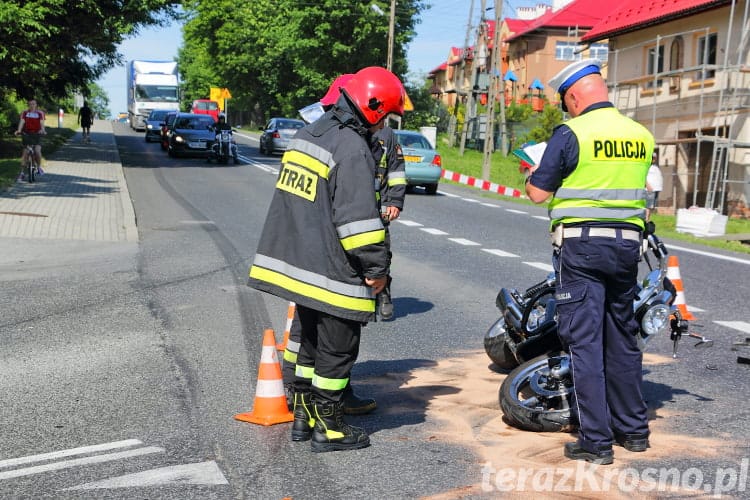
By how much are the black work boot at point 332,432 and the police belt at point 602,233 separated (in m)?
1.45

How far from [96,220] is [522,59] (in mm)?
70327

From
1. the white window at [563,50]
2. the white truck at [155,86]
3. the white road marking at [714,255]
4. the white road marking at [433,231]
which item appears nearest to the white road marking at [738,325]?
the white road marking at [714,255]

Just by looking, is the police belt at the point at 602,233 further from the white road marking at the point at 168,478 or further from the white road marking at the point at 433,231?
the white road marking at the point at 433,231

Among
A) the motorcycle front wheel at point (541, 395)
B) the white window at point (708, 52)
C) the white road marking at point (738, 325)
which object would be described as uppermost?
the white window at point (708, 52)

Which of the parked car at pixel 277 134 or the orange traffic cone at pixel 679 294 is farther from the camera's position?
the parked car at pixel 277 134

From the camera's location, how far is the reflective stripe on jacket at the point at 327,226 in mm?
4703

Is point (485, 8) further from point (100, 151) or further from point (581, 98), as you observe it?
point (581, 98)

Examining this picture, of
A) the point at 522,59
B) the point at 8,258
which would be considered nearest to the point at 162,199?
the point at 8,258

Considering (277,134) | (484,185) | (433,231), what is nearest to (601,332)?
(433,231)

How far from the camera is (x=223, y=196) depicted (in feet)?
73.0

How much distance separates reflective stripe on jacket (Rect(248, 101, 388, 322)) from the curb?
78.0ft

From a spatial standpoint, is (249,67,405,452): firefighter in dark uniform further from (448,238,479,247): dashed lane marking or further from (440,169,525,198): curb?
(440,169,525,198): curb

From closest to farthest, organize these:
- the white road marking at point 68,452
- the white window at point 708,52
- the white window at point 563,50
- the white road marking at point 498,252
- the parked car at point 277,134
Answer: the white road marking at point 68,452 < the white road marking at point 498,252 < the white window at point 708,52 < the parked car at point 277,134 < the white window at point 563,50

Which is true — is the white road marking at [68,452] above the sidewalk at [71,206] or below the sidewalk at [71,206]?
above
